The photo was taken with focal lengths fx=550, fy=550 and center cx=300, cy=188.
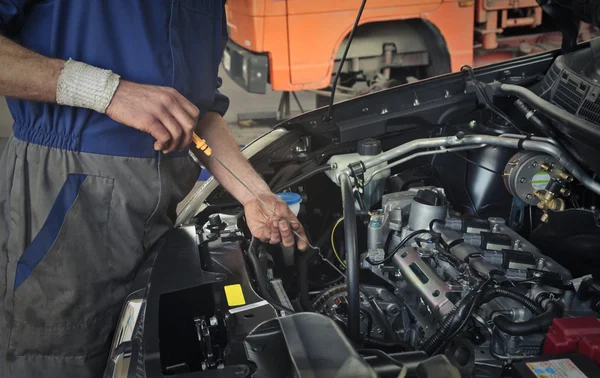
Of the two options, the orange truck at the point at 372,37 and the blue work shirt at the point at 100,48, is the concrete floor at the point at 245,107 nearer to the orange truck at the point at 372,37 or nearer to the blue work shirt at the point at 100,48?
the orange truck at the point at 372,37

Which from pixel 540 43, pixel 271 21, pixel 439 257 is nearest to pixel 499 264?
pixel 439 257

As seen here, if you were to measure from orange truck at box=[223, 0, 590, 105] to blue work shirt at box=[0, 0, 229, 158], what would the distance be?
283 centimetres

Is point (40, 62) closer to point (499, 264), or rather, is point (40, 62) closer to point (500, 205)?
point (499, 264)

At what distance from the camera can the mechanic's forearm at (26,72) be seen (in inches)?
41.8

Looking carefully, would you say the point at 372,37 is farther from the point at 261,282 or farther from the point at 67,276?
the point at 67,276

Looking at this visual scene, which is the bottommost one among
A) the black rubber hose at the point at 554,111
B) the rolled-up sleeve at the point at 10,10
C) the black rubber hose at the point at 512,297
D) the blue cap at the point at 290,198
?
the black rubber hose at the point at 512,297

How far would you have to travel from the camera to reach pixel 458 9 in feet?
13.8

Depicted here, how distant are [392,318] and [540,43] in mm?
3847

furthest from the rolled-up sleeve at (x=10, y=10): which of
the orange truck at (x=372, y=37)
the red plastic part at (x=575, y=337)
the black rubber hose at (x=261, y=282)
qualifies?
the orange truck at (x=372, y=37)

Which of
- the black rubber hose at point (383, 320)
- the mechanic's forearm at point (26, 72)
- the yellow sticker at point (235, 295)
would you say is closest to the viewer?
the mechanic's forearm at point (26, 72)

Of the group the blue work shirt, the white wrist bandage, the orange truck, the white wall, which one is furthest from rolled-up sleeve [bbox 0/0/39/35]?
the white wall

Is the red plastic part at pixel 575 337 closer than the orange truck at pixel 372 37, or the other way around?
the red plastic part at pixel 575 337

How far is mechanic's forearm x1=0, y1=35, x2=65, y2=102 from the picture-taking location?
1062 millimetres

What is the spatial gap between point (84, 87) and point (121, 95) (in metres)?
0.07
